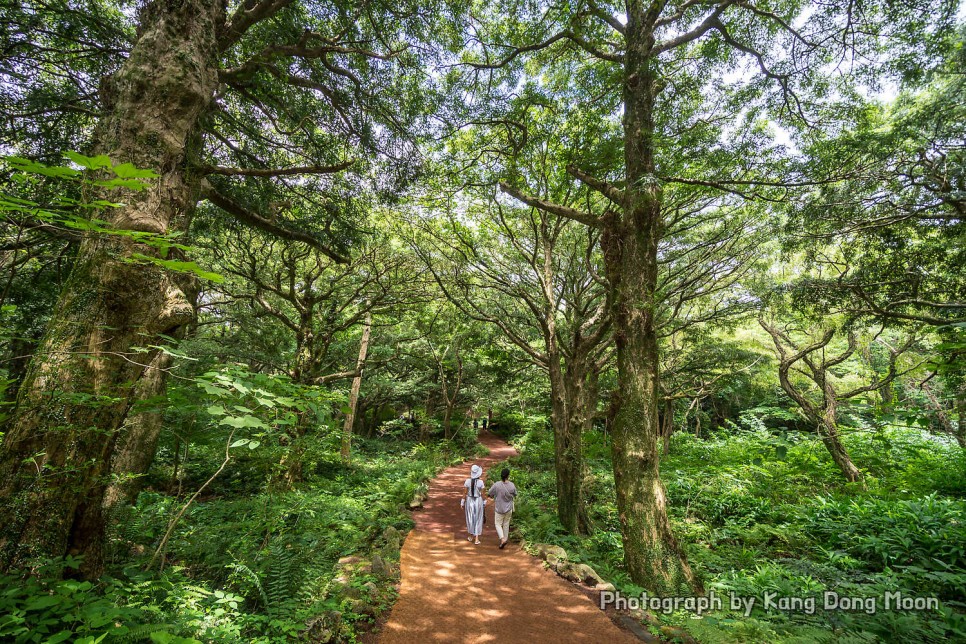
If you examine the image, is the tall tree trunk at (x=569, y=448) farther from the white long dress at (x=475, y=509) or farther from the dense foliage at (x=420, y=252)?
the white long dress at (x=475, y=509)

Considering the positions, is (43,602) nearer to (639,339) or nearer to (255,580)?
(255,580)

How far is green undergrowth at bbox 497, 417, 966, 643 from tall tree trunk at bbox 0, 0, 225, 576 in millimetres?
5122

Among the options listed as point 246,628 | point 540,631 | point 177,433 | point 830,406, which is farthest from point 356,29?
point 830,406

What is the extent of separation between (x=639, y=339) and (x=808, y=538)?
5.21 m

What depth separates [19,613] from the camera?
185 centimetres

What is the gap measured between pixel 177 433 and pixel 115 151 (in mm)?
2499

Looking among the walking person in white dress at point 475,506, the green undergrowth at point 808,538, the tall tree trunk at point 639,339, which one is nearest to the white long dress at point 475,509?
the walking person in white dress at point 475,506

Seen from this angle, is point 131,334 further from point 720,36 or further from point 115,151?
point 720,36

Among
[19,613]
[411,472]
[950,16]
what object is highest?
[950,16]

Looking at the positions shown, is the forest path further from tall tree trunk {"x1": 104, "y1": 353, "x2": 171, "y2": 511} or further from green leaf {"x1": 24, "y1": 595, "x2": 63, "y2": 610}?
tall tree trunk {"x1": 104, "y1": 353, "x2": 171, "y2": 511}

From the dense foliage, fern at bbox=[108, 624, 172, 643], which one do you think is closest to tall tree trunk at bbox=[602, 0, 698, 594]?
the dense foliage

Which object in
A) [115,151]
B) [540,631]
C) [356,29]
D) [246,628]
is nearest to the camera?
[115,151]

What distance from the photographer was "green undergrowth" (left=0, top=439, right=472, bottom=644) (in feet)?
6.59

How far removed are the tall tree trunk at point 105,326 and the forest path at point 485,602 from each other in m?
3.08
